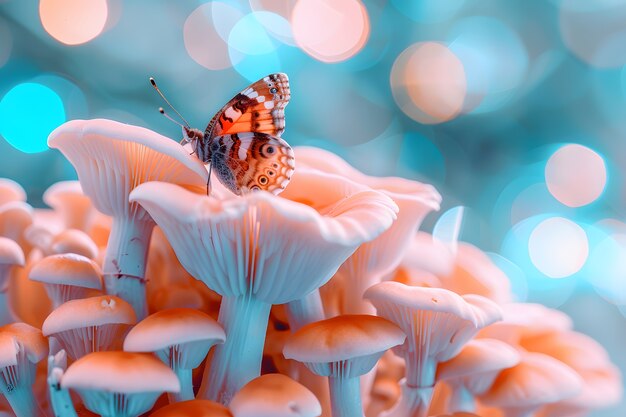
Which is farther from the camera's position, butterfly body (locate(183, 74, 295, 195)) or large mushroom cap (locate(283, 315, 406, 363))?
butterfly body (locate(183, 74, 295, 195))

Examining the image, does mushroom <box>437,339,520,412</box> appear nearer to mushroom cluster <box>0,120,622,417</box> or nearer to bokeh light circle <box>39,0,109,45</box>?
mushroom cluster <box>0,120,622,417</box>

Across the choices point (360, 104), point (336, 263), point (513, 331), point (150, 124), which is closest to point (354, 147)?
point (360, 104)

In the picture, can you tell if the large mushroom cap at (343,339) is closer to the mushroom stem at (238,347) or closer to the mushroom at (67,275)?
the mushroom stem at (238,347)

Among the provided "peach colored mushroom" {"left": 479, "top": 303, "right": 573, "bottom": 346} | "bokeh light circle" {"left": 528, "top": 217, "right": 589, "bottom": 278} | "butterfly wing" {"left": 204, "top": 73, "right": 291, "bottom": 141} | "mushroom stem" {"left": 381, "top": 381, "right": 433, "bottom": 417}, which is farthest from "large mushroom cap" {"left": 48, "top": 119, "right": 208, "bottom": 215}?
"bokeh light circle" {"left": 528, "top": 217, "right": 589, "bottom": 278}

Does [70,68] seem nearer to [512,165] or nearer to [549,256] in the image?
[512,165]

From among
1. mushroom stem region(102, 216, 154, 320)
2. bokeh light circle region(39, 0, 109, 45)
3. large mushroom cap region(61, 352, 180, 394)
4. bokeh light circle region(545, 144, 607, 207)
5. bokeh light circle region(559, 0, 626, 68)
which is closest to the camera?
large mushroom cap region(61, 352, 180, 394)

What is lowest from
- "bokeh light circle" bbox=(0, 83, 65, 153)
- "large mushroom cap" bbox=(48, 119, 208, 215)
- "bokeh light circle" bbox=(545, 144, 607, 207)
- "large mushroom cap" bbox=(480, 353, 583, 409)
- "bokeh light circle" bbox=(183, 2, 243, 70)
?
"large mushroom cap" bbox=(480, 353, 583, 409)

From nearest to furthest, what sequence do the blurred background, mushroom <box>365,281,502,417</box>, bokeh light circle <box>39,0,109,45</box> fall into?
mushroom <box>365,281,502,417</box> < bokeh light circle <box>39,0,109,45</box> < the blurred background

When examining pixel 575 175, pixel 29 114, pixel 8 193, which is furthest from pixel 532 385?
pixel 575 175

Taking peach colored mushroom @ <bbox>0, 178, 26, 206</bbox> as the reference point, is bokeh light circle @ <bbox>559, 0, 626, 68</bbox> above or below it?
above
